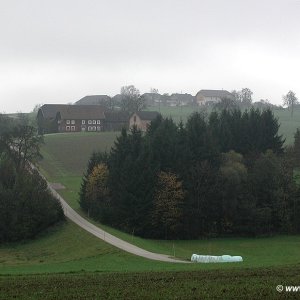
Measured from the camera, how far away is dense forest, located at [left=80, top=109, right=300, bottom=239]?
56781 mm

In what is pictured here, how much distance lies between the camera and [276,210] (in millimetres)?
60000

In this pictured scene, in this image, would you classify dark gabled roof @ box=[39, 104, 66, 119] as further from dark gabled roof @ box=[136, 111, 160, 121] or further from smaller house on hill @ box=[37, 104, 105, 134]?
dark gabled roof @ box=[136, 111, 160, 121]

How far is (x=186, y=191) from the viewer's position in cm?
5847

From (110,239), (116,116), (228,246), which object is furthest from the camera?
(116,116)

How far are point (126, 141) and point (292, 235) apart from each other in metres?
24.2

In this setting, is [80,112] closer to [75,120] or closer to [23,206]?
[75,120]

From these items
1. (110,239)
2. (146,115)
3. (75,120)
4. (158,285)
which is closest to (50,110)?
(75,120)

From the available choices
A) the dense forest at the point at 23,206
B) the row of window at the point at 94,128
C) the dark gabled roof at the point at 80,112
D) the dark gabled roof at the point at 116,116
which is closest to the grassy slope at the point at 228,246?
the dense forest at the point at 23,206

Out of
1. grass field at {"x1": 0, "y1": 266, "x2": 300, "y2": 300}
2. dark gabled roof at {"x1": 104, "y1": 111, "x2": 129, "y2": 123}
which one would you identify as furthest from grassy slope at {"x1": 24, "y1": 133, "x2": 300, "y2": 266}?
dark gabled roof at {"x1": 104, "y1": 111, "x2": 129, "y2": 123}

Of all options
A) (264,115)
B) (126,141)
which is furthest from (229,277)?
(264,115)

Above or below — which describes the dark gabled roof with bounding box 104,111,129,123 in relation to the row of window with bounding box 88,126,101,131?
above

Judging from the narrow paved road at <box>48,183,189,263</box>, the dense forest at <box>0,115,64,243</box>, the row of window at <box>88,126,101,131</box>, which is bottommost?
the narrow paved road at <box>48,183,189,263</box>

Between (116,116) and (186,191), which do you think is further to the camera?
(116,116)

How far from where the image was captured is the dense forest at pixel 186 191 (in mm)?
56781
